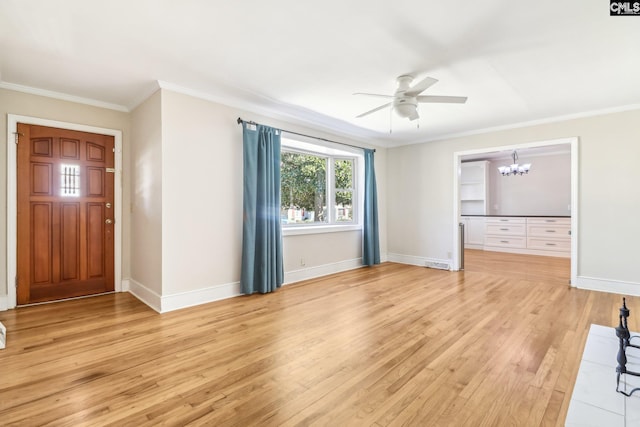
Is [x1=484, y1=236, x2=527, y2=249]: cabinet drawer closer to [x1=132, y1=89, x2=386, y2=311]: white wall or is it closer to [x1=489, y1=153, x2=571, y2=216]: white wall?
[x1=489, y1=153, x2=571, y2=216]: white wall

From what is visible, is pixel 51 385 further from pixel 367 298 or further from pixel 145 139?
pixel 367 298

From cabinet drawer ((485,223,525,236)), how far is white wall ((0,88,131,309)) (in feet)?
26.7

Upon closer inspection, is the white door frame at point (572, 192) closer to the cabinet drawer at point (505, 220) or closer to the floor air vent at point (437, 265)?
the floor air vent at point (437, 265)

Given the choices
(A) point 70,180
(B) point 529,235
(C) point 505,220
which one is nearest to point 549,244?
(B) point 529,235

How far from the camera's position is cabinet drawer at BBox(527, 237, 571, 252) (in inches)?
277

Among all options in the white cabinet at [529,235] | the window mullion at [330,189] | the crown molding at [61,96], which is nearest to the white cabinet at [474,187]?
the white cabinet at [529,235]

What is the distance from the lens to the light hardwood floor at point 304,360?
5.66 ft

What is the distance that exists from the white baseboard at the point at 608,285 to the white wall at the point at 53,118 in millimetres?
6345

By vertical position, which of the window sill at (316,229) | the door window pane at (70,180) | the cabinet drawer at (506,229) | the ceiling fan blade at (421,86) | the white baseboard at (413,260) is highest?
the ceiling fan blade at (421,86)

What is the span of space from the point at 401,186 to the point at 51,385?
5818 millimetres

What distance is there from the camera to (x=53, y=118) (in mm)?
3699

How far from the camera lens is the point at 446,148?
5777mm

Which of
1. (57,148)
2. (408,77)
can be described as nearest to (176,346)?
(57,148)

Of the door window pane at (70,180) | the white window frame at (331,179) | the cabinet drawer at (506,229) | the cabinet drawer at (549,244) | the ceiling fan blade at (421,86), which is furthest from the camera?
the cabinet drawer at (506,229)
